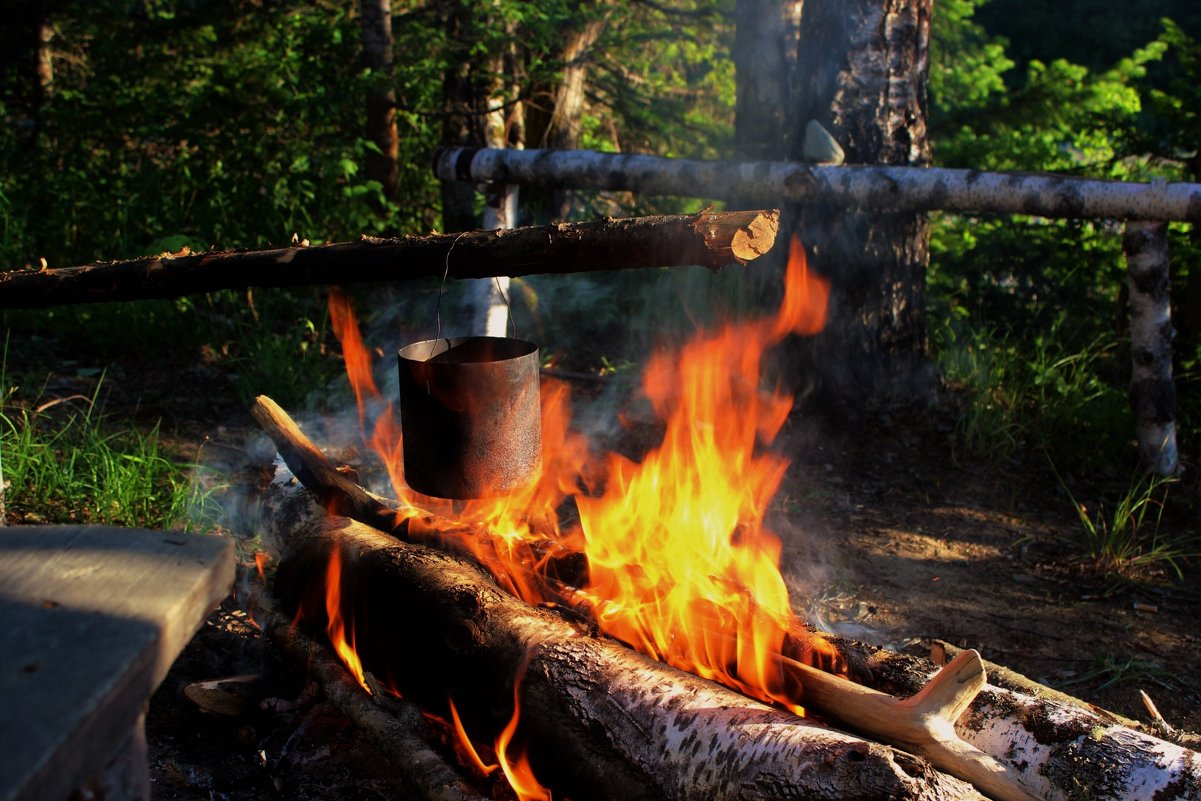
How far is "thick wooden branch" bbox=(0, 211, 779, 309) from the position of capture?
99.3 inches

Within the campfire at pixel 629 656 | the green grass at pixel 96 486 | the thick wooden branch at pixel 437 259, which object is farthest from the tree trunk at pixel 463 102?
the thick wooden branch at pixel 437 259

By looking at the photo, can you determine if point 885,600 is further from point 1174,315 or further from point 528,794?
point 1174,315

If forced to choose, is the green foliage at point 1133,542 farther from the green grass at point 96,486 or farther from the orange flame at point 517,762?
the green grass at point 96,486

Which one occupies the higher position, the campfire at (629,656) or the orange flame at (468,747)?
the campfire at (629,656)

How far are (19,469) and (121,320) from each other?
2.37 meters

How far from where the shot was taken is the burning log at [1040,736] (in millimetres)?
2105

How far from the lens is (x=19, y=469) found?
4117 mm

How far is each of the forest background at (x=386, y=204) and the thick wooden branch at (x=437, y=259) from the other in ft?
4.56

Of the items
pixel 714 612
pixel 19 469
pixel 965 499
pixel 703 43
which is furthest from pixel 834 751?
pixel 703 43

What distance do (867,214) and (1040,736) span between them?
3.89m

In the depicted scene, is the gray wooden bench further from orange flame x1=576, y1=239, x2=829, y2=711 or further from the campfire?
orange flame x1=576, y1=239, x2=829, y2=711

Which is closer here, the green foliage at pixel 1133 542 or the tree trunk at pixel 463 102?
the green foliage at pixel 1133 542

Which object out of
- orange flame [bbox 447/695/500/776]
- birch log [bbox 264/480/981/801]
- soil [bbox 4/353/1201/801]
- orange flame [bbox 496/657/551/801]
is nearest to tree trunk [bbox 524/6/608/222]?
soil [bbox 4/353/1201/801]

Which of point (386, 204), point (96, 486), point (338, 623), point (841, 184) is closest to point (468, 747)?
point (338, 623)
